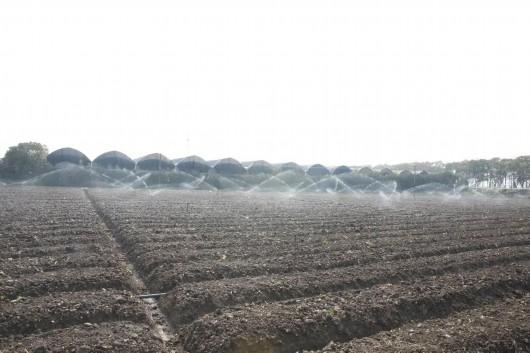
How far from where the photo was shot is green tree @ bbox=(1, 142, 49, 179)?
49844 millimetres

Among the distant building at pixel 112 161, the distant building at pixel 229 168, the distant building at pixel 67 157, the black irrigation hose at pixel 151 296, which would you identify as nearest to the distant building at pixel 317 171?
the distant building at pixel 229 168

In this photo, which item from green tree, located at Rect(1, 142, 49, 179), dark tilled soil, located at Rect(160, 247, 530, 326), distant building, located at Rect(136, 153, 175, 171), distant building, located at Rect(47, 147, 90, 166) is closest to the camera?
dark tilled soil, located at Rect(160, 247, 530, 326)

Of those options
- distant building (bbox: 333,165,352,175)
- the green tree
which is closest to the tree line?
the green tree

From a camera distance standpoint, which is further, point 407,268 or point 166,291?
point 407,268

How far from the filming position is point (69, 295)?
7.12m

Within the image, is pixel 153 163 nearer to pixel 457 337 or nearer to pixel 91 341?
pixel 91 341

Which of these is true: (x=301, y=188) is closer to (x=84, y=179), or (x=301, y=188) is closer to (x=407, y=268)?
(x=84, y=179)

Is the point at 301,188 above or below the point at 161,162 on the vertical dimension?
below

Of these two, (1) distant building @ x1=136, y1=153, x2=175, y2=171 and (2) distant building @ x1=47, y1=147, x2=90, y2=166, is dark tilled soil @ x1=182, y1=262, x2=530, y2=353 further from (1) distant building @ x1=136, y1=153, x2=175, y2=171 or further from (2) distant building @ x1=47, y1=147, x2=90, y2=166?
(2) distant building @ x1=47, y1=147, x2=90, y2=166

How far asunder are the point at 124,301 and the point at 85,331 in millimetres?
1339

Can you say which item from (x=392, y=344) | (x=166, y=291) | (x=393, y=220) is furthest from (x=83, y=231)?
(x=393, y=220)

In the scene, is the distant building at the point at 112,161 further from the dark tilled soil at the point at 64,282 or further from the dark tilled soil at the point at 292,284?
the dark tilled soil at the point at 292,284

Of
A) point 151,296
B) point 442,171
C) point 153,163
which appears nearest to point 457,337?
point 151,296

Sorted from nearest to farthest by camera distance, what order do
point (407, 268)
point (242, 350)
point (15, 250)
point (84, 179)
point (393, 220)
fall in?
point (242, 350)
point (407, 268)
point (15, 250)
point (393, 220)
point (84, 179)
